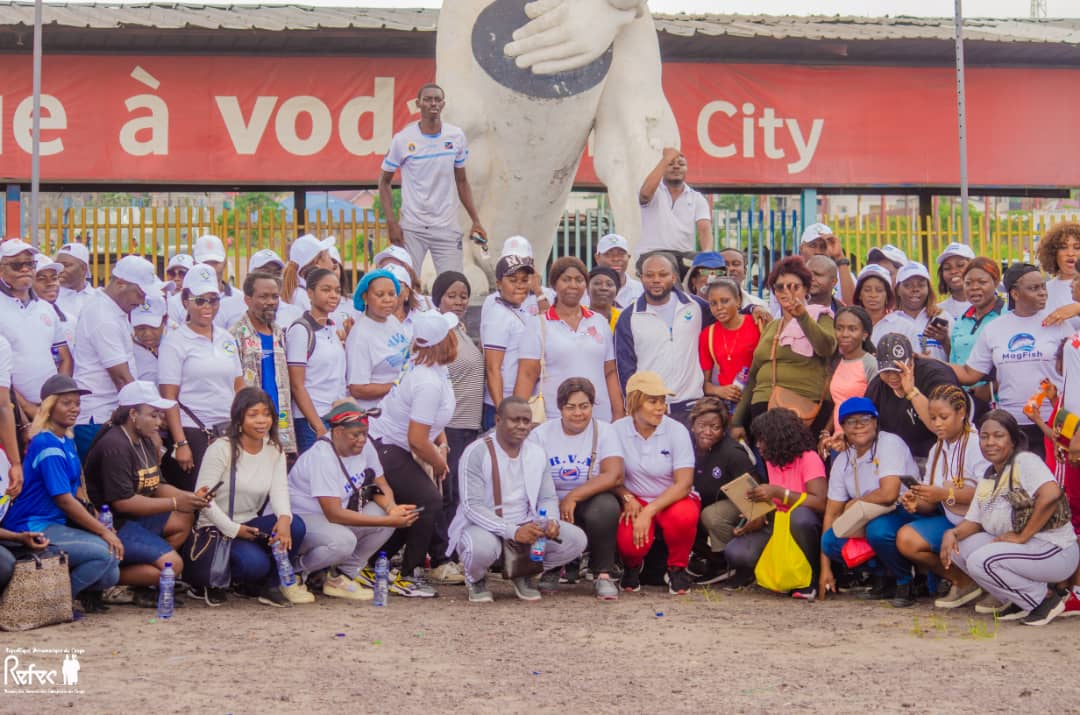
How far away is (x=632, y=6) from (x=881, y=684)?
7.05 metres

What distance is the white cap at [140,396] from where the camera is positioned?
6.78 meters

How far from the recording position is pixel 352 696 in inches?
205

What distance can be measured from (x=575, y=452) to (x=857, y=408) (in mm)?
1443

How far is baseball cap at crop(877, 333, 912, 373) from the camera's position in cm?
724

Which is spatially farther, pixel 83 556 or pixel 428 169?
pixel 428 169

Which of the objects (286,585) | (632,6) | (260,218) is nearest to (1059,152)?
(632,6)

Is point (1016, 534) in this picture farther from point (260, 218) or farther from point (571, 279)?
point (260, 218)

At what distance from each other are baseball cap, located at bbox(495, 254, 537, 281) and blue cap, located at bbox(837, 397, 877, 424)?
194cm

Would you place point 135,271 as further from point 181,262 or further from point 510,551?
point 510,551

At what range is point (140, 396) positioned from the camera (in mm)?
6777

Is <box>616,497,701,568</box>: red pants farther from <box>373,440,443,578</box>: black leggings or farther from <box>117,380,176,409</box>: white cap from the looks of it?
<box>117,380,176,409</box>: white cap

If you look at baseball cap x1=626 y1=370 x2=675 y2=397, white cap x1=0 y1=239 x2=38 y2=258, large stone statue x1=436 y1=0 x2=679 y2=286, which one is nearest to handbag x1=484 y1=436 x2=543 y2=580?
baseball cap x1=626 y1=370 x2=675 y2=397

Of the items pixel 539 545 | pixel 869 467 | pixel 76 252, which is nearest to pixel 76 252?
pixel 76 252

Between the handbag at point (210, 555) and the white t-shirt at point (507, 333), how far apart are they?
1.73 m
